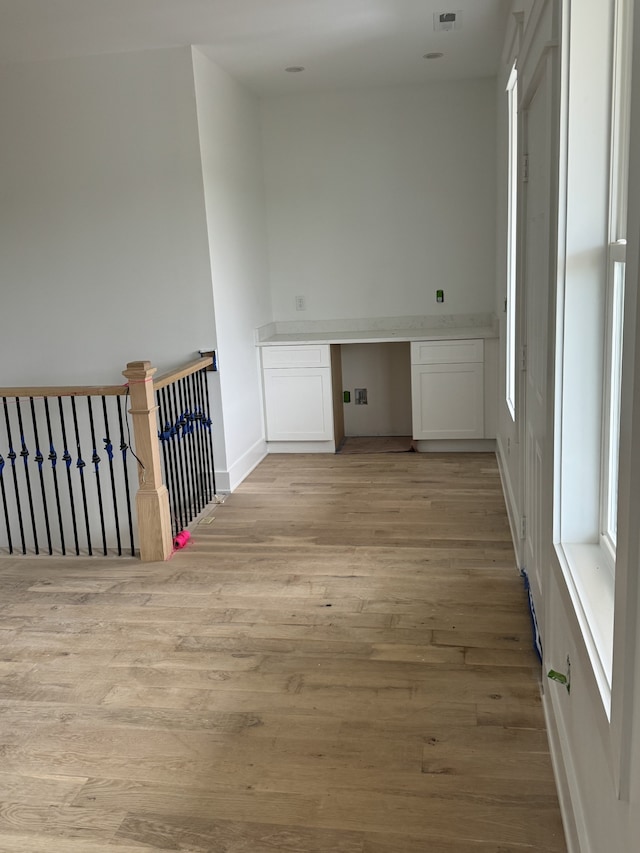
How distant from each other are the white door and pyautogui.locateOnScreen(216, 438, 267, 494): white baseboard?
2282 millimetres

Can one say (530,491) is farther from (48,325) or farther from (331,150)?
(331,150)

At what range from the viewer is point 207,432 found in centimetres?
498

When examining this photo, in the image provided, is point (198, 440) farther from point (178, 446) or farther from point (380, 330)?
point (380, 330)

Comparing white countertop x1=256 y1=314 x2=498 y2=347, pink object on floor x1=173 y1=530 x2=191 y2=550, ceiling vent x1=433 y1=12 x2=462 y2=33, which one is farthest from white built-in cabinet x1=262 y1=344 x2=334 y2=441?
ceiling vent x1=433 y1=12 x2=462 y2=33

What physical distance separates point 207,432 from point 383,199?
8.20 feet

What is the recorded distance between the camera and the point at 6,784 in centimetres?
229

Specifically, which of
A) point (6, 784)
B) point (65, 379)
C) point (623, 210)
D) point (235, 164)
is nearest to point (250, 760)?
point (6, 784)

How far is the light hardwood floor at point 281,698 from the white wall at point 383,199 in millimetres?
2517

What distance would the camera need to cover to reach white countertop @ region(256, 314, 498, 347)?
575 centimetres

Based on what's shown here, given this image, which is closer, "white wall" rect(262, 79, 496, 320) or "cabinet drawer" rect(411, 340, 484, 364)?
"cabinet drawer" rect(411, 340, 484, 364)

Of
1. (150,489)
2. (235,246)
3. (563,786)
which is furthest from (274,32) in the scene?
(563,786)

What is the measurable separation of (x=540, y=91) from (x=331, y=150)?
3697 millimetres

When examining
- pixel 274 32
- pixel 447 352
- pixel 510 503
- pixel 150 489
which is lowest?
pixel 510 503

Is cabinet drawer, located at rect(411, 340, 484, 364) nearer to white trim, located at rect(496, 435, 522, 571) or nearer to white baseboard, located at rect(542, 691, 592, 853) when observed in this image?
white trim, located at rect(496, 435, 522, 571)
